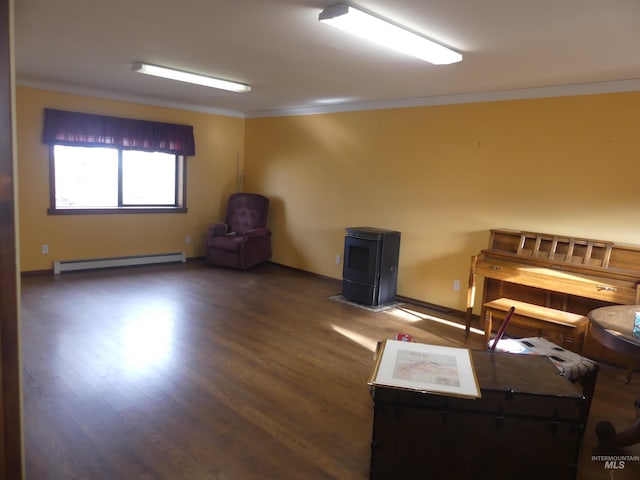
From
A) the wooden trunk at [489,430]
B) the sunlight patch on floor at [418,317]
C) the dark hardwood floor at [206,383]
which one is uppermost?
the wooden trunk at [489,430]

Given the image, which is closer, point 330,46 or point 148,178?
point 330,46

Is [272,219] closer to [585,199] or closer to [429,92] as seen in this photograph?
[429,92]

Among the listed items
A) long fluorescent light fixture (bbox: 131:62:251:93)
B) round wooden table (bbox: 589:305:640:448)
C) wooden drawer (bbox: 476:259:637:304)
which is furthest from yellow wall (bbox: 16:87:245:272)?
round wooden table (bbox: 589:305:640:448)

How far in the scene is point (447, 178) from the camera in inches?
188

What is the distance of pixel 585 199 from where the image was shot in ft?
12.7

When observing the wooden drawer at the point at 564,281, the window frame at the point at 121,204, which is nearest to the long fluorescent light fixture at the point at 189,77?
the window frame at the point at 121,204

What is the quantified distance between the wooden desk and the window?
5584 millimetres

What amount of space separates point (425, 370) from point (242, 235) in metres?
4.94

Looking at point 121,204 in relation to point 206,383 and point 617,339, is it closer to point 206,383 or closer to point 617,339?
point 206,383

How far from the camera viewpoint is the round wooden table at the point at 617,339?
1991mm

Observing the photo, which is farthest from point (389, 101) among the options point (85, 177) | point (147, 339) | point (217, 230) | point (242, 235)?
point (85, 177)

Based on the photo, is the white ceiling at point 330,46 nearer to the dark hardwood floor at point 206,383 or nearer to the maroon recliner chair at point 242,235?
the maroon recliner chair at point 242,235

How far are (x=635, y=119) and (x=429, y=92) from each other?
1.82 m

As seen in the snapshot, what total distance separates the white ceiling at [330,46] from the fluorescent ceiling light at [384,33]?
0.06 metres
